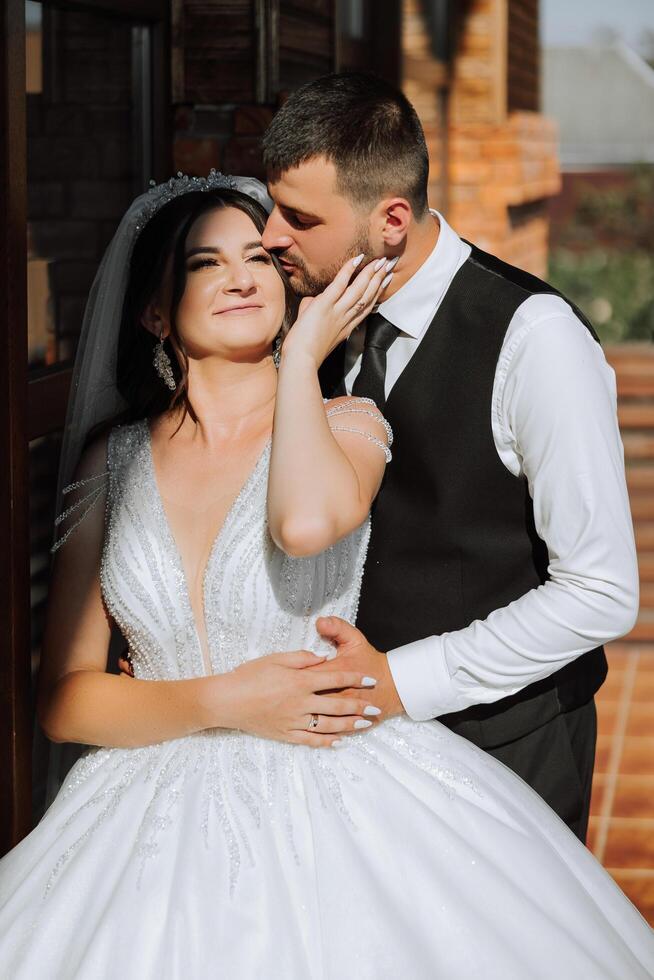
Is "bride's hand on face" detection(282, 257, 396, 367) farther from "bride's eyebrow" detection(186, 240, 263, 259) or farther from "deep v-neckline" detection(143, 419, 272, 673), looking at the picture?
"deep v-neckline" detection(143, 419, 272, 673)

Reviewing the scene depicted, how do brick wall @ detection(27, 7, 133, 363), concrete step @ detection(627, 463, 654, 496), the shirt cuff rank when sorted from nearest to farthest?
1. the shirt cuff
2. brick wall @ detection(27, 7, 133, 363)
3. concrete step @ detection(627, 463, 654, 496)

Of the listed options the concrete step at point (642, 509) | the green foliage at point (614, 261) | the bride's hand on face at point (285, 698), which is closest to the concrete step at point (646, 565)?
the concrete step at point (642, 509)

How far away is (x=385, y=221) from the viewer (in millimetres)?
2307

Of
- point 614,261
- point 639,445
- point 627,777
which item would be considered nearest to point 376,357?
point 627,777

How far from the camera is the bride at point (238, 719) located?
6.40 feet

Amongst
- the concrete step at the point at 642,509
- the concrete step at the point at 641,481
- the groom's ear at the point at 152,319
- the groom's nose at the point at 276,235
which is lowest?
the concrete step at the point at 642,509

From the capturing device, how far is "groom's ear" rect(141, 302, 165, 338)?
242cm

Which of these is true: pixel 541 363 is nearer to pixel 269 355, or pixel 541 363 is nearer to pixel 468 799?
pixel 269 355

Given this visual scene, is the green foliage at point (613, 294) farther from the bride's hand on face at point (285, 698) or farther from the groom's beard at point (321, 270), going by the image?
the bride's hand on face at point (285, 698)

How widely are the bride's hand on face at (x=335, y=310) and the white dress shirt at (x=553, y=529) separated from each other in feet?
0.81

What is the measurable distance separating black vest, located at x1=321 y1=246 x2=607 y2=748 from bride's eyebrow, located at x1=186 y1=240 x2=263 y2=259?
34 centimetres

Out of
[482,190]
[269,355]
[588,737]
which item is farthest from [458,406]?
[482,190]

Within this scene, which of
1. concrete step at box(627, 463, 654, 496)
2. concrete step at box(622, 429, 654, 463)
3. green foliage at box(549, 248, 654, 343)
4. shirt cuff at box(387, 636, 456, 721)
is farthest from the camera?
green foliage at box(549, 248, 654, 343)

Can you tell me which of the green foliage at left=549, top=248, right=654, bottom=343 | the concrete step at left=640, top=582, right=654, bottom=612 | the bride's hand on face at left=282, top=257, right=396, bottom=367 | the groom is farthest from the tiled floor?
the green foliage at left=549, top=248, right=654, bottom=343
